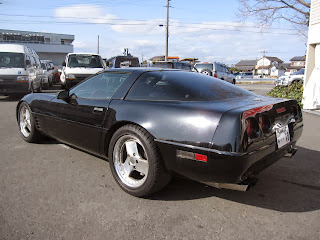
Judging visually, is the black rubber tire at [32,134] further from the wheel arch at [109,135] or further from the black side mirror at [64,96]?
the wheel arch at [109,135]

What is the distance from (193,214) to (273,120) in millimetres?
1105

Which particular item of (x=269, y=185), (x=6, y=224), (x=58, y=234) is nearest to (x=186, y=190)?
(x=269, y=185)

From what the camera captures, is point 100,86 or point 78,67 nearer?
point 100,86

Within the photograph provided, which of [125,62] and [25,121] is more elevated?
[125,62]

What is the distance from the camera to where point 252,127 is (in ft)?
7.46

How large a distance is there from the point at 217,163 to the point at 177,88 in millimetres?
948

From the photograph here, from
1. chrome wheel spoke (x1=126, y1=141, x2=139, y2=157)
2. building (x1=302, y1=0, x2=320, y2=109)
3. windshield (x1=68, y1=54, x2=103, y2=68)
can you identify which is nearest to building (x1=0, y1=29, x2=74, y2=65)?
windshield (x1=68, y1=54, x2=103, y2=68)

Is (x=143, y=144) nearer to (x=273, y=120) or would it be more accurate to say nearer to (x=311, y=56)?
(x=273, y=120)

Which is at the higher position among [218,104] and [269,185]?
[218,104]

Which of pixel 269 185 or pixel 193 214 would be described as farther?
pixel 269 185

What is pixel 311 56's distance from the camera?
10.2 metres

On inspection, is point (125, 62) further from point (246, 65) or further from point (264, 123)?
point (246, 65)

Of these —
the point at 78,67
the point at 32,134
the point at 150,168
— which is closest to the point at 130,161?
the point at 150,168

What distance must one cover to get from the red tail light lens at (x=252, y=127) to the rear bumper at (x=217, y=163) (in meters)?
0.15
